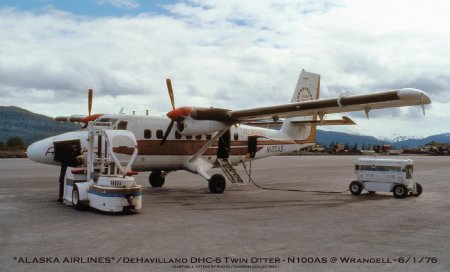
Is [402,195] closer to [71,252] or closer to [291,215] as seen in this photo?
[291,215]

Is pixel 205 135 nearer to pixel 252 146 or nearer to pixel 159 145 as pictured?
pixel 159 145

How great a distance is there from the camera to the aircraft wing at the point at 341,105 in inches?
554

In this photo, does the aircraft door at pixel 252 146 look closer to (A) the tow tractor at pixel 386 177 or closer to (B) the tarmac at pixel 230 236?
(A) the tow tractor at pixel 386 177

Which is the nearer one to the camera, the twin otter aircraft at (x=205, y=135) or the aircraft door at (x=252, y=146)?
the twin otter aircraft at (x=205, y=135)

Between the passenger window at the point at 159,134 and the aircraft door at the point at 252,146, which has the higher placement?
the passenger window at the point at 159,134

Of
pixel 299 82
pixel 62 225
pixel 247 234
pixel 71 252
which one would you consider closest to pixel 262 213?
pixel 247 234

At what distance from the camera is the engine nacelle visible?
18.2 meters

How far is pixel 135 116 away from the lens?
18359 millimetres

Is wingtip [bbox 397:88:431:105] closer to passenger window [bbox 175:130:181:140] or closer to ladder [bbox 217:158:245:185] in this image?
ladder [bbox 217:158:245:185]

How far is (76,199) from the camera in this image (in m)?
13.4

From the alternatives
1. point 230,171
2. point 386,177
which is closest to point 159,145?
point 230,171

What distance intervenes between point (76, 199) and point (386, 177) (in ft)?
37.6

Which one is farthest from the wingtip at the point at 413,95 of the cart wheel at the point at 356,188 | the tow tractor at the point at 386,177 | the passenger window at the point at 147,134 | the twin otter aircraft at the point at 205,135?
the passenger window at the point at 147,134

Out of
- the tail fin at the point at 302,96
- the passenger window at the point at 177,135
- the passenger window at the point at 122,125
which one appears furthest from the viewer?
the tail fin at the point at 302,96
